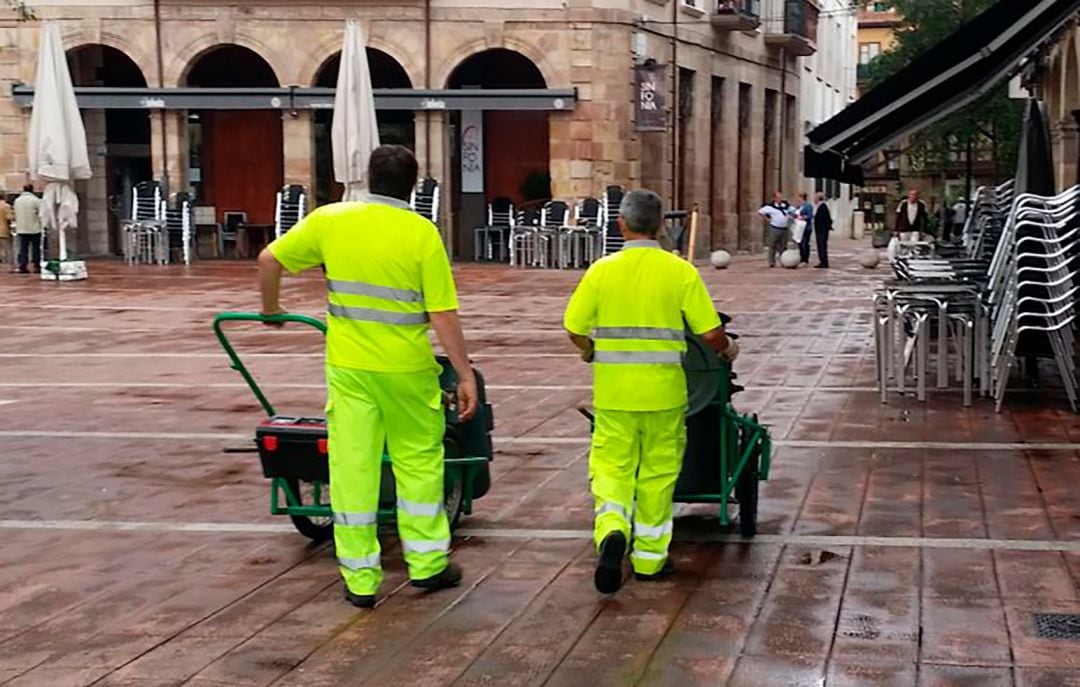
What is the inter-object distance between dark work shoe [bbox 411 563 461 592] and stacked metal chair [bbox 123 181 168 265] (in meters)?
24.2

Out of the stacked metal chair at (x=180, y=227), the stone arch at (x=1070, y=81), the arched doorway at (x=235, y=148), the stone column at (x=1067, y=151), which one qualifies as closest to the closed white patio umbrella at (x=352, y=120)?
the stacked metal chair at (x=180, y=227)

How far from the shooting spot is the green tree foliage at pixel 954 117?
102ft

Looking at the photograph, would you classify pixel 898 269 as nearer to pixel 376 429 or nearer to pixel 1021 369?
pixel 1021 369

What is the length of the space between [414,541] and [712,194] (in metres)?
31.3

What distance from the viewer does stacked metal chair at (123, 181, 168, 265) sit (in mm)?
28859

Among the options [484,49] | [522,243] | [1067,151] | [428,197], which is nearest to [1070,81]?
[1067,151]

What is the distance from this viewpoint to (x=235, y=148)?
33.0m

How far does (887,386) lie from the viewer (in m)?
10.9

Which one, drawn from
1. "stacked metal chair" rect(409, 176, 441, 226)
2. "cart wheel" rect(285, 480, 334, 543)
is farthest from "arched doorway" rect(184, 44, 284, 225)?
"cart wheel" rect(285, 480, 334, 543)

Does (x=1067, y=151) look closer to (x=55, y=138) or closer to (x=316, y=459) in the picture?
(x=55, y=138)

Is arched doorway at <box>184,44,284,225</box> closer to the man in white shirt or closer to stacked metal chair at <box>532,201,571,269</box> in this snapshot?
stacked metal chair at <box>532,201,571,269</box>

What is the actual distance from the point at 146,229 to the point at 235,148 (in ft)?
15.4

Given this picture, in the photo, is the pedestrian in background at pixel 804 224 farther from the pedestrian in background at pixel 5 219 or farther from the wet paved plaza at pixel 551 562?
the wet paved plaza at pixel 551 562

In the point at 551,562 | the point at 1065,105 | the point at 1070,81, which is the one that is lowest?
the point at 551,562
